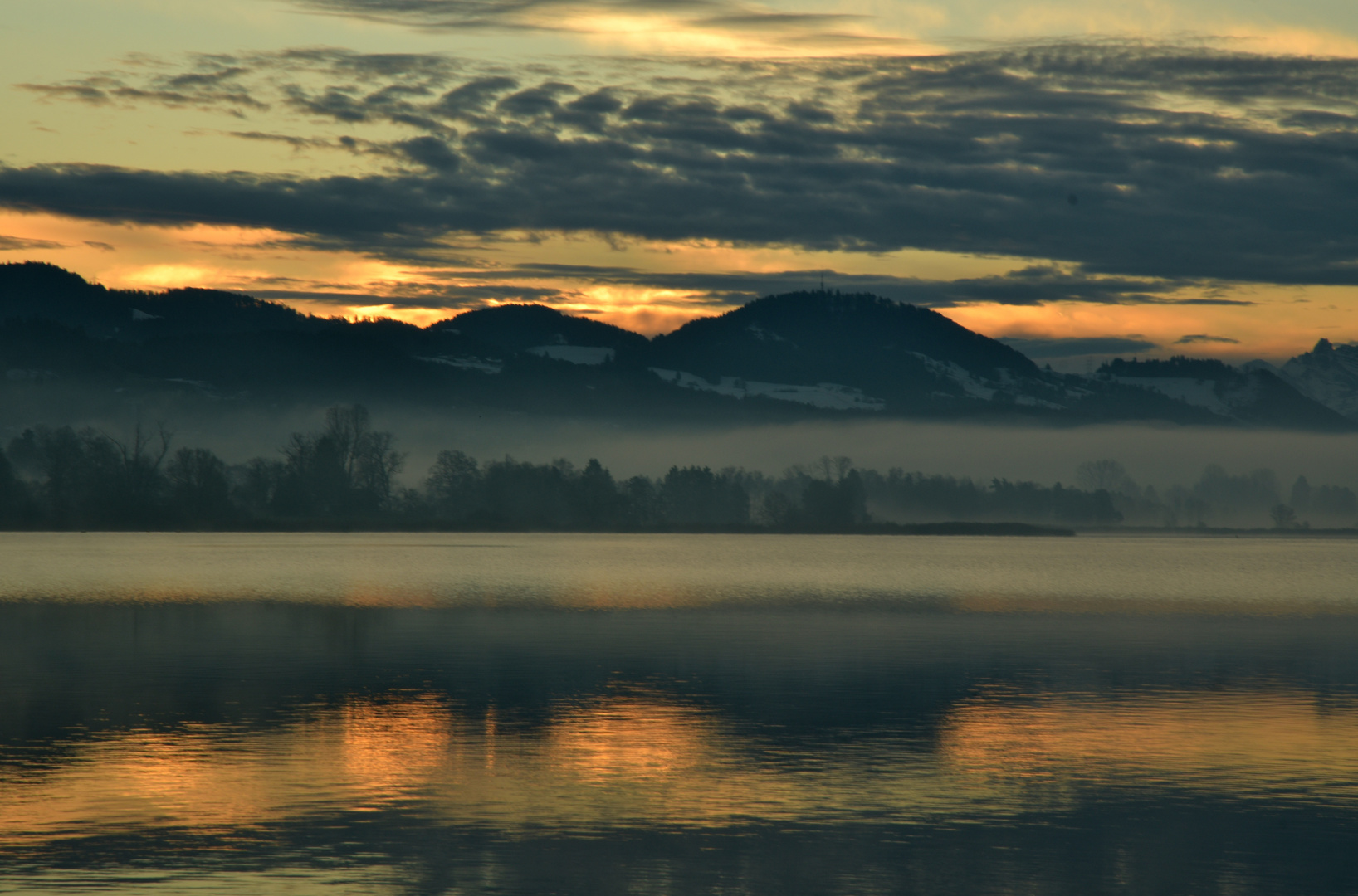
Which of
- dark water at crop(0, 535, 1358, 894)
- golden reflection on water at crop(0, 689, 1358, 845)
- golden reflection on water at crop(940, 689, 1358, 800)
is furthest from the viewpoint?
golden reflection on water at crop(940, 689, 1358, 800)

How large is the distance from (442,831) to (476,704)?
16762 mm

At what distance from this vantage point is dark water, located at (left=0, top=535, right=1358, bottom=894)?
84.7 feet

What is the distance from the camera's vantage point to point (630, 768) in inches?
1358

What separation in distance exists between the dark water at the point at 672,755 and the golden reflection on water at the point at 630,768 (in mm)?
141

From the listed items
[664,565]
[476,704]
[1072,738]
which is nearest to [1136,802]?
[1072,738]

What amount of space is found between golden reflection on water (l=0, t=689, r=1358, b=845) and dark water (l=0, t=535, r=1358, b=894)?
0.46 ft

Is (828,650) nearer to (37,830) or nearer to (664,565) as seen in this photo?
(37,830)

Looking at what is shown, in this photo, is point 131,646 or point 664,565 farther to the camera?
point 664,565

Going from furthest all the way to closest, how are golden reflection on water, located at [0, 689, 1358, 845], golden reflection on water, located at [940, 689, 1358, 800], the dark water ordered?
golden reflection on water, located at [940, 689, 1358, 800], golden reflection on water, located at [0, 689, 1358, 845], the dark water

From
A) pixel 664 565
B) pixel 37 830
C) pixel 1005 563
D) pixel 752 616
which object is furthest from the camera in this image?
pixel 1005 563

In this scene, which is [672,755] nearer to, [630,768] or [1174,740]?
[630,768]

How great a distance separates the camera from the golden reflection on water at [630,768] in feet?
97.9

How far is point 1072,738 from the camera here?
129 feet

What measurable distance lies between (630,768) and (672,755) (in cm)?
197
